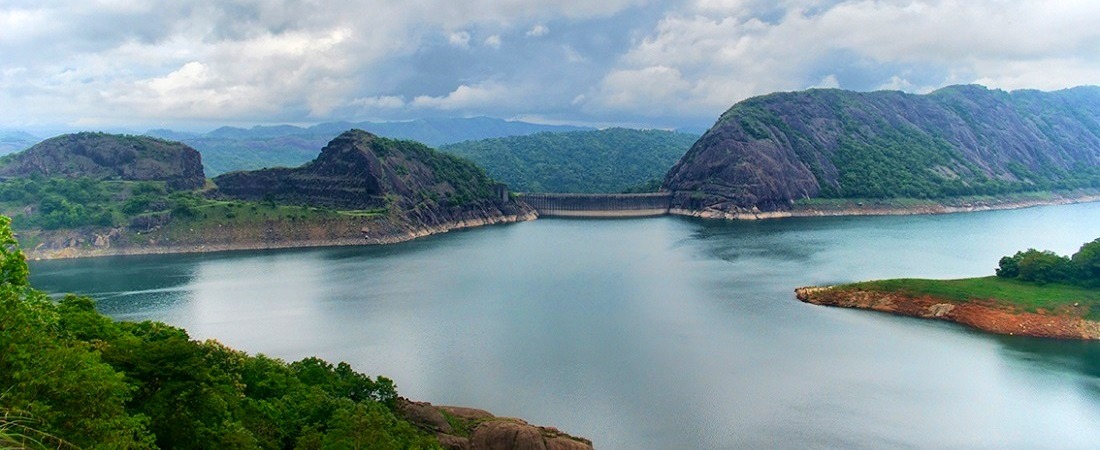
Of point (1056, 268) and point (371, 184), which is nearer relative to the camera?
point (1056, 268)

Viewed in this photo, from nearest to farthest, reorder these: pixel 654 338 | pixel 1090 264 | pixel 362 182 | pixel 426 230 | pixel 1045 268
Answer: pixel 654 338, pixel 1090 264, pixel 1045 268, pixel 426 230, pixel 362 182

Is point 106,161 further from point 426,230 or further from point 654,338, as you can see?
point 654,338

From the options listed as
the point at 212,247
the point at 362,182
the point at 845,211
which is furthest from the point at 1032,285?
the point at 362,182

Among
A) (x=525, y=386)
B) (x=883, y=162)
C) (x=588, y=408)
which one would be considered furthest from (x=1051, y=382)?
(x=883, y=162)

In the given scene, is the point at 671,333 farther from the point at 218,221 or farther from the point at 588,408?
the point at 218,221

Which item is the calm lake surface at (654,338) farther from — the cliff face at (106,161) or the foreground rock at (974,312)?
the cliff face at (106,161)

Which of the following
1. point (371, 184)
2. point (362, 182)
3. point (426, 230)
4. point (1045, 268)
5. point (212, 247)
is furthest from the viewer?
point (362, 182)

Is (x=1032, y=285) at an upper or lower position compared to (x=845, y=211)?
lower
